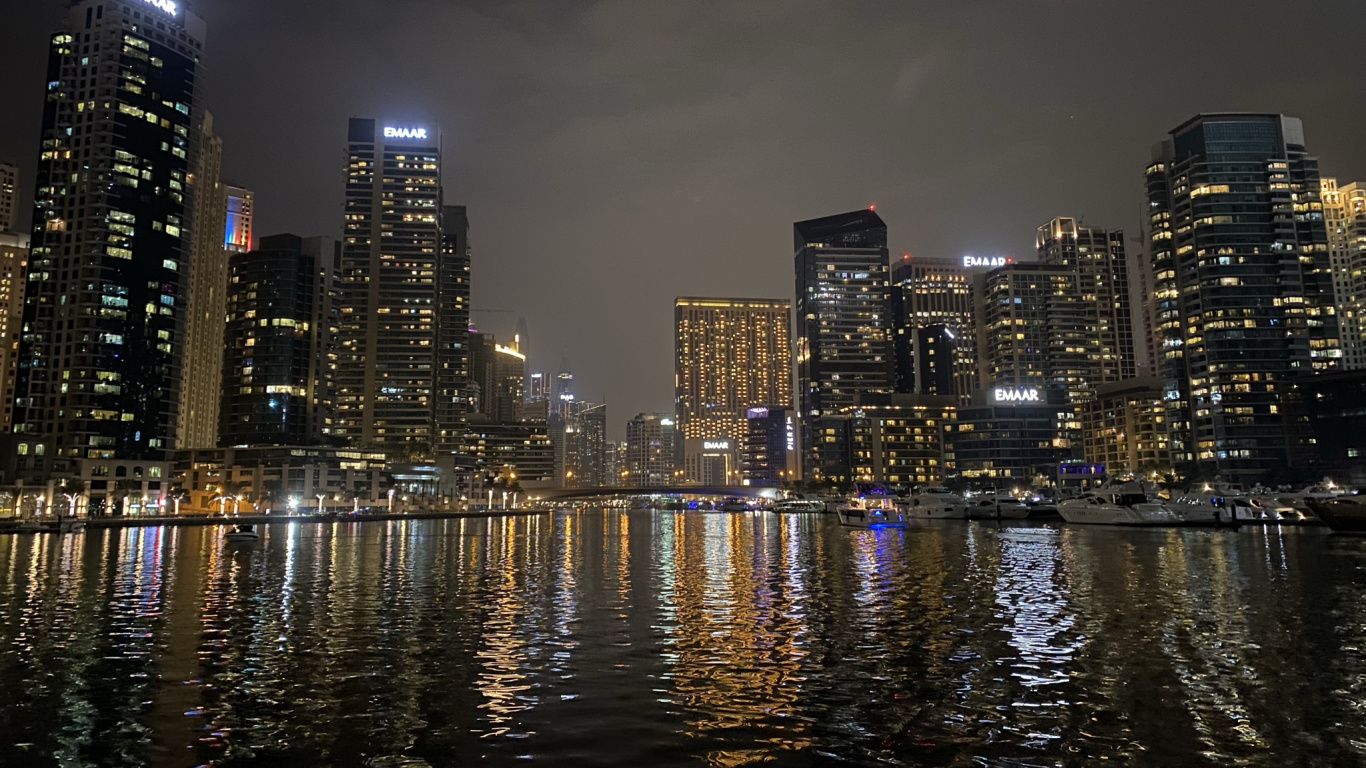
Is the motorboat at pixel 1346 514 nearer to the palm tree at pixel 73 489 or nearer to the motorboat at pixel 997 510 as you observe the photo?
the motorboat at pixel 997 510

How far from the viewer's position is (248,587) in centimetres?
4841

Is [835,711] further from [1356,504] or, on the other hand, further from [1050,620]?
[1356,504]

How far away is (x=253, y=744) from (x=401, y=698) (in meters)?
4.30

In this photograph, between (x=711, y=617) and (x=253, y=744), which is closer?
(x=253, y=744)

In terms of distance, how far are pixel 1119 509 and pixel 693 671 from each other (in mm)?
117518

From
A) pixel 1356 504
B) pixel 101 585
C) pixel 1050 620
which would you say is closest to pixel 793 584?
pixel 1050 620

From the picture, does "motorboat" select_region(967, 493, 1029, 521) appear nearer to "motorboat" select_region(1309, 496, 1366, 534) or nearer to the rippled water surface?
"motorboat" select_region(1309, 496, 1366, 534)

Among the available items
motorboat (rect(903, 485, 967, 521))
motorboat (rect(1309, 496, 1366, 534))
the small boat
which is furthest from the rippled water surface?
motorboat (rect(903, 485, 967, 521))

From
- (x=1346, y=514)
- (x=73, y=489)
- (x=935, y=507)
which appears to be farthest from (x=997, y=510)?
(x=73, y=489)

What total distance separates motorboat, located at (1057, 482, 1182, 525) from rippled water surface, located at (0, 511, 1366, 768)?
249ft

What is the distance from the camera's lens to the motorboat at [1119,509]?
121875mm

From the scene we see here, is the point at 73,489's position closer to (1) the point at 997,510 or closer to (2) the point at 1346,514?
(1) the point at 997,510

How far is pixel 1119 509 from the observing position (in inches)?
4852

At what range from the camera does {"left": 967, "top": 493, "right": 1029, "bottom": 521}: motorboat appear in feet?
520
